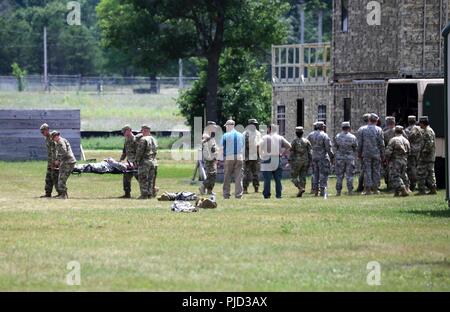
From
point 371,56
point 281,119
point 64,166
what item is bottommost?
point 64,166

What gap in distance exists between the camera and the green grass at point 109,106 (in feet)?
267

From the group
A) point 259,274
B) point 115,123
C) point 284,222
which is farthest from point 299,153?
point 115,123

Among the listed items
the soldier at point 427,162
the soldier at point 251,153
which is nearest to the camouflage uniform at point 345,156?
the soldier at point 427,162

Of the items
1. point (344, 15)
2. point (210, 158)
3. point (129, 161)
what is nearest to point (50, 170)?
point (129, 161)

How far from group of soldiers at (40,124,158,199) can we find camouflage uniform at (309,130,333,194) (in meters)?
3.80

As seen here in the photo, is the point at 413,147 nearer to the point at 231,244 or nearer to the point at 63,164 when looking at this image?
the point at 63,164

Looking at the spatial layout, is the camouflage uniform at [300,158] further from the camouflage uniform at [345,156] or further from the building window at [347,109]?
the building window at [347,109]

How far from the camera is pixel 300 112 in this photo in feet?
163

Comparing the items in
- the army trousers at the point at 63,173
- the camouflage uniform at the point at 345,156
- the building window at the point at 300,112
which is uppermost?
the building window at the point at 300,112

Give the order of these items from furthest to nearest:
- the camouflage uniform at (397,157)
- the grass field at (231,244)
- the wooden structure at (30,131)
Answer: the wooden structure at (30,131)
the camouflage uniform at (397,157)
the grass field at (231,244)

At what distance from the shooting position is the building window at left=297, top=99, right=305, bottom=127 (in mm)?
49125

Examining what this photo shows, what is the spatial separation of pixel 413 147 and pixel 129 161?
6689 mm

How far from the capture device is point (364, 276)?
16266 mm

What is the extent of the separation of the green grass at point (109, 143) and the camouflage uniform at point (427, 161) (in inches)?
1392
